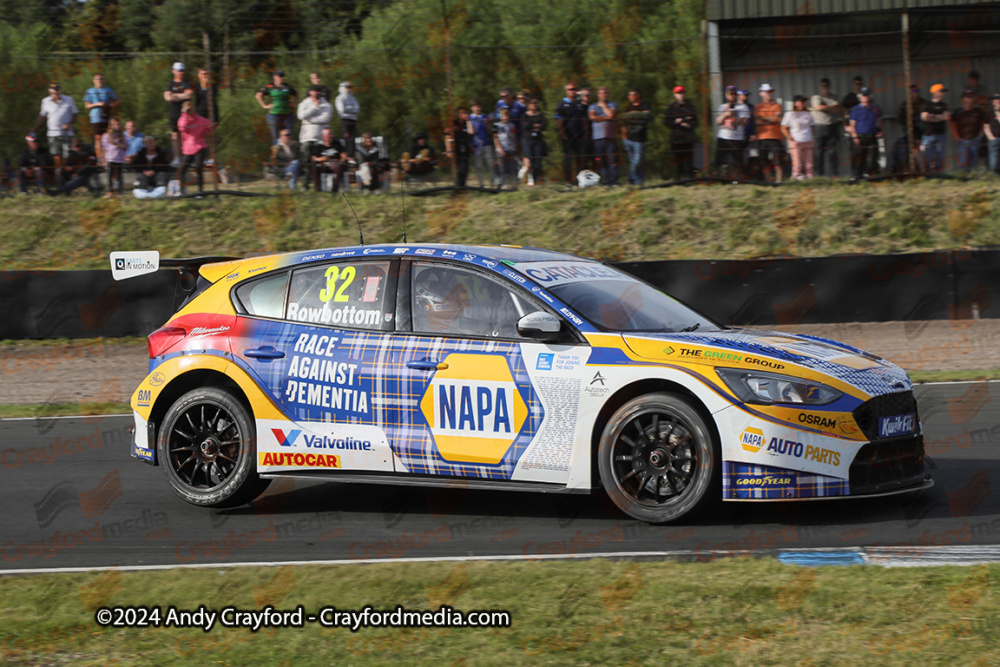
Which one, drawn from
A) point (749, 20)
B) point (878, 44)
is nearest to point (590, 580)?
point (878, 44)

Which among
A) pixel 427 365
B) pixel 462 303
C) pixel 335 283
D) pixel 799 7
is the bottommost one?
pixel 427 365

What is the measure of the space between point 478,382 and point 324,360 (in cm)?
99

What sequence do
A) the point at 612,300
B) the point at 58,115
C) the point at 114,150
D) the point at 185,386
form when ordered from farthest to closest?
the point at 114,150 → the point at 58,115 → the point at 185,386 → the point at 612,300

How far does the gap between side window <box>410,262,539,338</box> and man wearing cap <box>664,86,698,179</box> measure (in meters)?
11.3

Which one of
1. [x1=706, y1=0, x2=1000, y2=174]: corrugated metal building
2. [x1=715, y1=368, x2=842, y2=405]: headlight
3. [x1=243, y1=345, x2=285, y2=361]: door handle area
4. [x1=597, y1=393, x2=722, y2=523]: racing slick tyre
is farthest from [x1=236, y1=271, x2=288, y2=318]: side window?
[x1=706, y1=0, x2=1000, y2=174]: corrugated metal building

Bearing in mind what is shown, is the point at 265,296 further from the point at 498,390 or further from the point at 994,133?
the point at 994,133

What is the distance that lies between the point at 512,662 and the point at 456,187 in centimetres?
1540

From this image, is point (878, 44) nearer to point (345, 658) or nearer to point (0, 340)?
point (0, 340)

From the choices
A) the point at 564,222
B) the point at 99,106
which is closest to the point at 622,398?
the point at 564,222

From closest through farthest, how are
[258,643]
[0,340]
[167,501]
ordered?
[258,643], [167,501], [0,340]

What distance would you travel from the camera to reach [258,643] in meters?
4.62

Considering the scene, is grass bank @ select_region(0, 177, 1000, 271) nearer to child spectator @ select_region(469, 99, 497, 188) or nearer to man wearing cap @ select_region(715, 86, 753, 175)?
child spectator @ select_region(469, 99, 497, 188)

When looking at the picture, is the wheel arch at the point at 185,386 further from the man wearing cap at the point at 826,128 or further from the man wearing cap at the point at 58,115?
the man wearing cap at the point at 826,128

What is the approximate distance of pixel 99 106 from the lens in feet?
60.0
